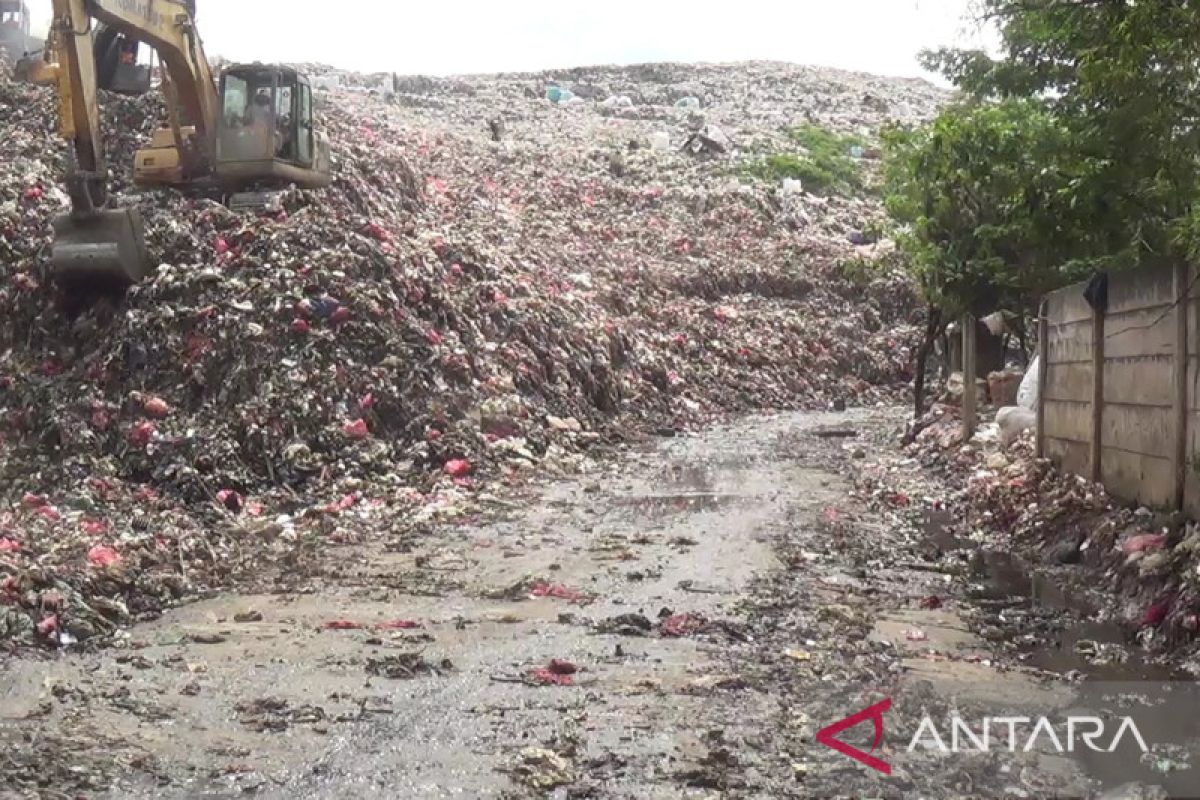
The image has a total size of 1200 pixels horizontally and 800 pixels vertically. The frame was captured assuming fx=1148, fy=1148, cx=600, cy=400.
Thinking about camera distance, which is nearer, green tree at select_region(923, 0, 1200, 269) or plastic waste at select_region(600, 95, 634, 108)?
green tree at select_region(923, 0, 1200, 269)

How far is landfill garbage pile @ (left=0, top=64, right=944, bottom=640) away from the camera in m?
7.82

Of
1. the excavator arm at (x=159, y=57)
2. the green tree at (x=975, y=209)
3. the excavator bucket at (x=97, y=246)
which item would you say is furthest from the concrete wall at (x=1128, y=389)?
the excavator bucket at (x=97, y=246)

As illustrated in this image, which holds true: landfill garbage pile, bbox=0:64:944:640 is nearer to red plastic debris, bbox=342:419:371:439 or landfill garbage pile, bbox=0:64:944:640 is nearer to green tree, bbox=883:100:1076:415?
red plastic debris, bbox=342:419:371:439

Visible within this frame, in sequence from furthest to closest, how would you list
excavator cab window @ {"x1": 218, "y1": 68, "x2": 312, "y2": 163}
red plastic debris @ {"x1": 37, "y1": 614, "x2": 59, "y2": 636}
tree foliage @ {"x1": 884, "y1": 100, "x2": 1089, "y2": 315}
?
1. excavator cab window @ {"x1": 218, "y1": 68, "x2": 312, "y2": 163}
2. tree foliage @ {"x1": 884, "y1": 100, "x2": 1089, "y2": 315}
3. red plastic debris @ {"x1": 37, "y1": 614, "x2": 59, "y2": 636}

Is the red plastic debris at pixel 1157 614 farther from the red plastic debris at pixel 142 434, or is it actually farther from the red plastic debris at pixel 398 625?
the red plastic debris at pixel 142 434

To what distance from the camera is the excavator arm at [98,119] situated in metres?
8.82

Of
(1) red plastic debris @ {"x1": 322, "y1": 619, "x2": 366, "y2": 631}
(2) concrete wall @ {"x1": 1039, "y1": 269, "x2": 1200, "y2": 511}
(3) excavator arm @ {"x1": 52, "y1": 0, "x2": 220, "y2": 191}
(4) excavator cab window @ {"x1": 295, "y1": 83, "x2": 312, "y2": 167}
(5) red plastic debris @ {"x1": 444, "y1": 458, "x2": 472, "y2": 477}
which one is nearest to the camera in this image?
(1) red plastic debris @ {"x1": 322, "y1": 619, "x2": 366, "y2": 631}

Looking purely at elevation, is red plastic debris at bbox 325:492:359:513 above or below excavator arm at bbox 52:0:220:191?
below

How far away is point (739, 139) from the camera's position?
30.8 meters

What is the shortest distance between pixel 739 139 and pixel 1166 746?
92.6 feet

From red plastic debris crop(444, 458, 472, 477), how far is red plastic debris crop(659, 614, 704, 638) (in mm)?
4250

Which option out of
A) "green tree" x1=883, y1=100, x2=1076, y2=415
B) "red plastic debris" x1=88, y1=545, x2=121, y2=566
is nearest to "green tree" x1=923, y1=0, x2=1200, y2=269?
"green tree" x1=883, y1=100, x2=1076, y2=415

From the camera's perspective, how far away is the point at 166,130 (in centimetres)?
1286

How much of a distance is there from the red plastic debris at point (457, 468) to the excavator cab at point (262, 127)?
4437 mm
